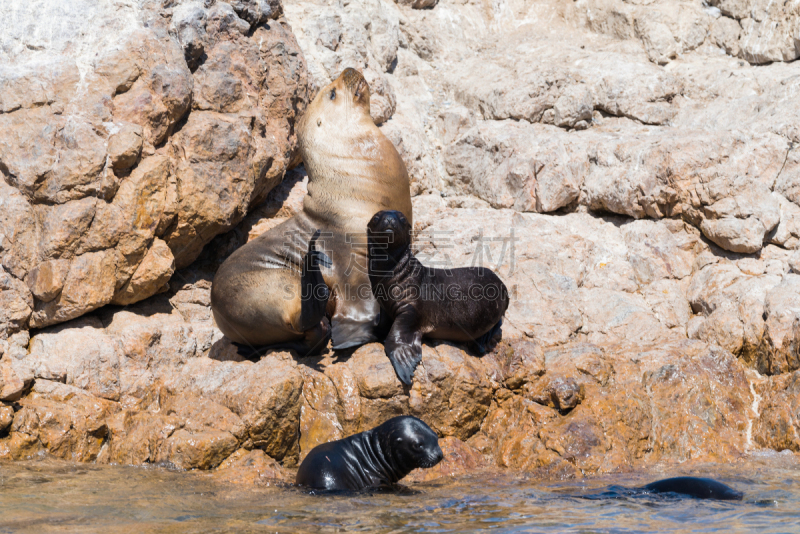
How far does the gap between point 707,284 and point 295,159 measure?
15.1 ft

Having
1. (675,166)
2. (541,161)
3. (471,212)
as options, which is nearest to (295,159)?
(471,212)

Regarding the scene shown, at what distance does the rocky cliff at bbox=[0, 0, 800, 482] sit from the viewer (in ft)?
19.2

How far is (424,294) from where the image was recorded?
21.3 feet

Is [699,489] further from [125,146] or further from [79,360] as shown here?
[125,146]

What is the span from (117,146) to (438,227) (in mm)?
3431

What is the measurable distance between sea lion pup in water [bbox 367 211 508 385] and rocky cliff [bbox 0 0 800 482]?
8.8 inches

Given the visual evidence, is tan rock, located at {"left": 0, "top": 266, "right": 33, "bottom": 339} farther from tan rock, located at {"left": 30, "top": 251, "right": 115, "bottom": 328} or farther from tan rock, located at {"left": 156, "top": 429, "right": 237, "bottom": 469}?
tan rock, located at {"left": 156, "top": 429, "right": 237, "bottom": 469}

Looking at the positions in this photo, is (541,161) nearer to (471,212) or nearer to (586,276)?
(471,212)

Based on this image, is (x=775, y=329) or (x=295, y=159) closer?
(x=775, y=329)

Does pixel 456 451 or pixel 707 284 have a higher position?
pixel 707 284

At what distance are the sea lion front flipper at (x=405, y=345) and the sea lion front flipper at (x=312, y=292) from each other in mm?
596

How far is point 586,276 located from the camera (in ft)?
25.2

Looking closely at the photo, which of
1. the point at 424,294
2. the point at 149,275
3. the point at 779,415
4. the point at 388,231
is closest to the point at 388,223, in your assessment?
the point at 388,231

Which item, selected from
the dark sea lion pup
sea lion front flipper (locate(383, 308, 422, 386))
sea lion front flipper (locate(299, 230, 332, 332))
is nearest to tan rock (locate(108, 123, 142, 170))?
sea lion front flipper (locate(299, 230, 332, 332))
